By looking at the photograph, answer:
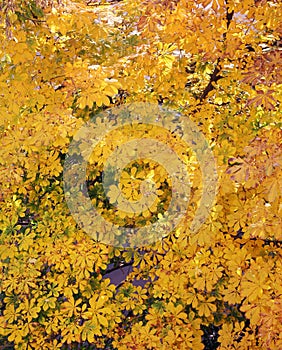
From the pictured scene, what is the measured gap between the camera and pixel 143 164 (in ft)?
9.04

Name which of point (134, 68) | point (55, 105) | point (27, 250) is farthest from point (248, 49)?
point (27, 250)

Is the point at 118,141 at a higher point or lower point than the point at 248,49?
lower

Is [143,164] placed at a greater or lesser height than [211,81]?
lesser

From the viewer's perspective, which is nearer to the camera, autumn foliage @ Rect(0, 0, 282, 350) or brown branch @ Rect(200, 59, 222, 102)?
autumn foliage @ Rect(0, 0, 282, 350)

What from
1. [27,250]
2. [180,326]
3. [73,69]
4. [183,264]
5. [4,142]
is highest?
[73,69]

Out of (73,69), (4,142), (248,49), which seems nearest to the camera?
(73,69)

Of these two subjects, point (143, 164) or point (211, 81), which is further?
point (211, 81)

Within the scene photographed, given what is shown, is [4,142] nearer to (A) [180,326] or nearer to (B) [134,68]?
(B) [134,68]

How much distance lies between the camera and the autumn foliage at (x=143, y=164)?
7.87 feet

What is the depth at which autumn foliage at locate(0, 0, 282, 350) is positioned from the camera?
2398mm

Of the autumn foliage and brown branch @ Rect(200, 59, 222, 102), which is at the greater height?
brown branch @ Rect(200, 59, 222, 102)

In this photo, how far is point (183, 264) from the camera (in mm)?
2615

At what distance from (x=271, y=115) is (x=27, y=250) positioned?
168 centimetres

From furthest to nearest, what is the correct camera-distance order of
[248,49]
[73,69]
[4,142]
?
[248,49], [4,142], [73,69]
